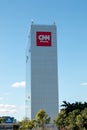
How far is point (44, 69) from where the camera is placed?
16600 cm

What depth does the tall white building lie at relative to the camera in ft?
529

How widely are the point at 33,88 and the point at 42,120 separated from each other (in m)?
59.7

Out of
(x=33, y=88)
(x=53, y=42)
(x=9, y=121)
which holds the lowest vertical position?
(x=9, y=121)

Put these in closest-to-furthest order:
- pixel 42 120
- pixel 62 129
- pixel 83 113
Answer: pixel 83 113, pixel 62 129, pixel 42 120

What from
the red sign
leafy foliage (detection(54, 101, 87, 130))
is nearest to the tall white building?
the red sign

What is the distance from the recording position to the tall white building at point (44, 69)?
16125cm

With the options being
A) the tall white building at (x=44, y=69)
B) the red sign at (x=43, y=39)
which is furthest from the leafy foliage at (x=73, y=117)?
the red sign at (x=43, y=39)

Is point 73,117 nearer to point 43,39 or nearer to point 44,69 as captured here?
point 44,69

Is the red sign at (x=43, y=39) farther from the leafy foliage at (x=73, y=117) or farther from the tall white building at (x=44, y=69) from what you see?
the leafy foliage at (x=73, y=117)

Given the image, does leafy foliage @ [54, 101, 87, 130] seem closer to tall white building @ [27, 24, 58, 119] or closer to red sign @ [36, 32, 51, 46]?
tall white building @ [27, 24, 58, 119]

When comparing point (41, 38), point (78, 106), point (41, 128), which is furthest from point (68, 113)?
point (41, 38)

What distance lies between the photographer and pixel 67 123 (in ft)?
302

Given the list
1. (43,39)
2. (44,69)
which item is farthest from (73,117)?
(43,39)

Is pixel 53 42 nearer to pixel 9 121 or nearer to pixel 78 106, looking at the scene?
pixel 9 121
